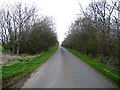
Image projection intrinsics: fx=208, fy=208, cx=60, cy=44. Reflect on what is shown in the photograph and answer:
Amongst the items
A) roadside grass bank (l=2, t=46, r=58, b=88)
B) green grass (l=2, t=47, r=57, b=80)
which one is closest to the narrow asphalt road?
roadside grass bank (l=2, t=46, r=58, b=88)

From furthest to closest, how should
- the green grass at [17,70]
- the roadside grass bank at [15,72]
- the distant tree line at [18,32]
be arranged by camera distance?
1. the distant tree line at [18,32]
2. the green grass at [17,70]
3. the roadside grass bank at [15,72]

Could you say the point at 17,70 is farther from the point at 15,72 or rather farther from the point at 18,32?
the point at 18,32

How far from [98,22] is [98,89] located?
23.8 meters

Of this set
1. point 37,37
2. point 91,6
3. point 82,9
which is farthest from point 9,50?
point 91,6

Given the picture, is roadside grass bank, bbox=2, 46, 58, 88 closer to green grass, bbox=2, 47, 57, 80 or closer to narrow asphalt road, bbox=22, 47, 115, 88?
green grass, bbox=2, 47, 57, 80

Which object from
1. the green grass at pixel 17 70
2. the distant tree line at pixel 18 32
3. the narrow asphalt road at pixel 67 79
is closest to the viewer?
the narrow asphalt road at pixel 67 79

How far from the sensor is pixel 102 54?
94.4 feet

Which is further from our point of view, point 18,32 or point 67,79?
point 18,32

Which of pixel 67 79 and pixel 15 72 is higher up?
pixel 67 79

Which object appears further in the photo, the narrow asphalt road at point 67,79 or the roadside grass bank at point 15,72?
the roadside grass bank at point 15,72

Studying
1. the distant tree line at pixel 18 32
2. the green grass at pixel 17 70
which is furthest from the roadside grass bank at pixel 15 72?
the distant tree line at pixel 18 32

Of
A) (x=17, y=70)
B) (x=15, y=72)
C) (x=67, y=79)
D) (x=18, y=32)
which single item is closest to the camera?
(x=67, y=79)

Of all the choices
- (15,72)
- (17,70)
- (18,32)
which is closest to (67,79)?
(15,72)

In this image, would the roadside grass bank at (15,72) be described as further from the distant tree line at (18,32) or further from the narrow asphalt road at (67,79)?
the distant tree line at (18,32)
